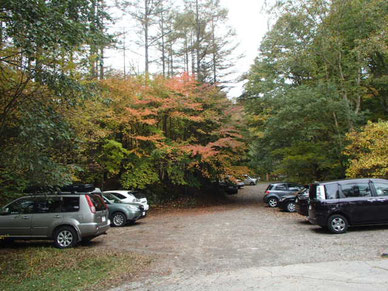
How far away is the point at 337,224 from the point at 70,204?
8594 mm

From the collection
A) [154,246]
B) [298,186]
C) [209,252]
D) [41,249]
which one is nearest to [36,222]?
[41,249]

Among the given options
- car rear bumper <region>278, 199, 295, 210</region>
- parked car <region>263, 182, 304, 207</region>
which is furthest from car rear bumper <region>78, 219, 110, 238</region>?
parked car <region>263, 182, 304, 207</region>

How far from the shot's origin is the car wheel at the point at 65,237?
882 cm

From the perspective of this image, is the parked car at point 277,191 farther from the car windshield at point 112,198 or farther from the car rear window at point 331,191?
the car windshield at point 112,198

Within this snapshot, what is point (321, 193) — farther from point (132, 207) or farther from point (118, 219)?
point (118, 219)

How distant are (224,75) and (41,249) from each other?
25.1 m

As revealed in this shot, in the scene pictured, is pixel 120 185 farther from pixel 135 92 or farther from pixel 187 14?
pixel 187 14

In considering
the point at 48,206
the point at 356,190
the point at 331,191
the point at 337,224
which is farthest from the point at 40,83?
the point at 356,190

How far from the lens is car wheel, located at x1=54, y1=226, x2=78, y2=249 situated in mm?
8820

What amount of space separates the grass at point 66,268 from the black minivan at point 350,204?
5.91 m

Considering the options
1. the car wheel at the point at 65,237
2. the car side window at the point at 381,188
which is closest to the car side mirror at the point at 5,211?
the car wheel at the point at 65,237

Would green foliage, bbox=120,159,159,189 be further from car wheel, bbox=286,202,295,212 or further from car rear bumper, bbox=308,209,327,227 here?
car rear bumper, bbox=308,209,327,227

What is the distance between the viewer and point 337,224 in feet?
31.2

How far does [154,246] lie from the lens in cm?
902
